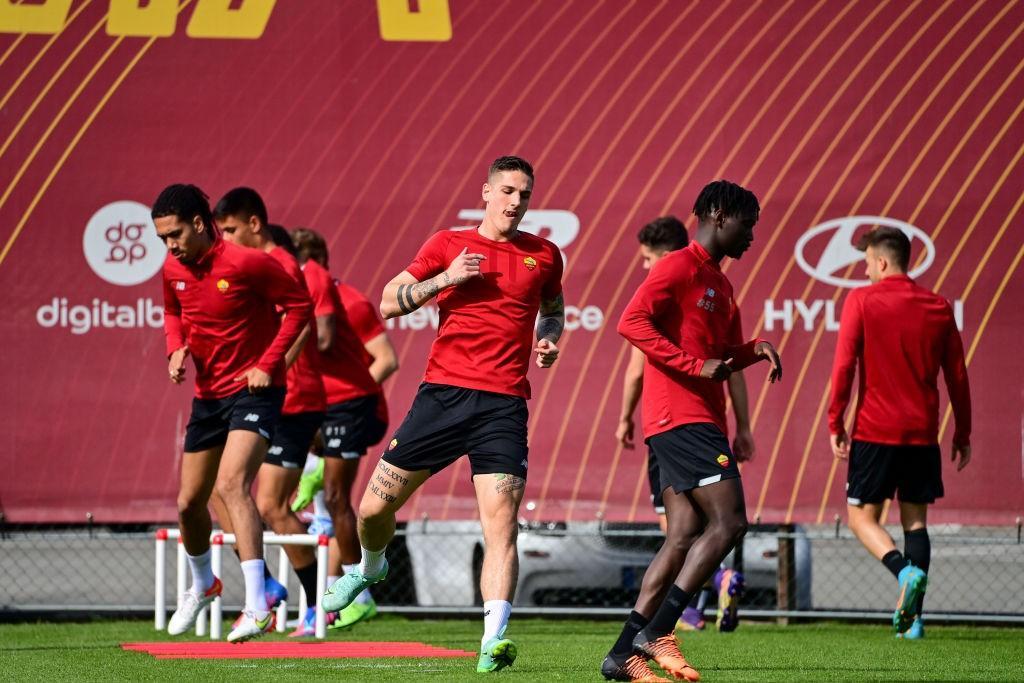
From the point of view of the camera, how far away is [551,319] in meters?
6.37

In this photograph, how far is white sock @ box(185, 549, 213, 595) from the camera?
7.81 metres

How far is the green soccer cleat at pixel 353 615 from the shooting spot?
9195 millimetres

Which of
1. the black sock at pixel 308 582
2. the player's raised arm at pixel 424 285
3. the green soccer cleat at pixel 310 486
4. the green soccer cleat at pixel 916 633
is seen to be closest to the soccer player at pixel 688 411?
the player's raised arm at pixel 424 285

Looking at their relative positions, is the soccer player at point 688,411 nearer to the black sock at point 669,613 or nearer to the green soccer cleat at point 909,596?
the black sock at point 669,613

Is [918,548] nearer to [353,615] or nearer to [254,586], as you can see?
[353,615]

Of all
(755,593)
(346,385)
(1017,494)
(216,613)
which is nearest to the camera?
(216,613)

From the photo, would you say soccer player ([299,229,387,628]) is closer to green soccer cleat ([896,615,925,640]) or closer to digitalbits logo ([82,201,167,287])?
digitalbits logo ([82,201,167,287])

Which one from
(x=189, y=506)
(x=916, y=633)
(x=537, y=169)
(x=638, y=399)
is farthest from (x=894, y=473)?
(x=189, y=506)

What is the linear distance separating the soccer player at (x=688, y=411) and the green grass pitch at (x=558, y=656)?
1.46 ft

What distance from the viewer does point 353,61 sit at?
10766mm

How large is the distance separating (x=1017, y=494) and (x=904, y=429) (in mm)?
2029

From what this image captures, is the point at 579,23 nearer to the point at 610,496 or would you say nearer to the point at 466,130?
the point at 466,130

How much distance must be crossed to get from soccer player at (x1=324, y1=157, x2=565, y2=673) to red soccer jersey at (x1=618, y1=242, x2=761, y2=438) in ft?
1.38

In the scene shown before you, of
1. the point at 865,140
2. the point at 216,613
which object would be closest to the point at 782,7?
→ the point at 865,140
